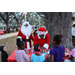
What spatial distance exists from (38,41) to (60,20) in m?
1.40

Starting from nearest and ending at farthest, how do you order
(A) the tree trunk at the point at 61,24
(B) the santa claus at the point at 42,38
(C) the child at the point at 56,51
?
(C) the child at the point at 56,51
(B) the santa claus at the point at 42,38
(A) the tree trunk at the point at 61,24

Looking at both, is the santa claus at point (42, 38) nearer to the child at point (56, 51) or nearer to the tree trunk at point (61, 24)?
the tree trunk at point (61, 24)

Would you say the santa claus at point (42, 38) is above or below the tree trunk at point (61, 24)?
below

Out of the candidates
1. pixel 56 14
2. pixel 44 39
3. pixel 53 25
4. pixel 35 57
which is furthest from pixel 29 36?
pixel 35 57

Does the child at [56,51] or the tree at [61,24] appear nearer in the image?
the child at [56,51]

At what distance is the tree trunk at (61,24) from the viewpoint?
332 cm

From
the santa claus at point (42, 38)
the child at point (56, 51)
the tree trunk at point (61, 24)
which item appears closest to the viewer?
the child at point (56, 51)

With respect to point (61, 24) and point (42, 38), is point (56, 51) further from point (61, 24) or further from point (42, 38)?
point (61, 24)

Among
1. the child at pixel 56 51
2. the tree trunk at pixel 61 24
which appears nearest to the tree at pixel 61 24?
the tree trunk at pixel 61 24

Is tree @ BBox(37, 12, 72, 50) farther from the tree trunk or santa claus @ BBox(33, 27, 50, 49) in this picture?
santa claus @ BBox(33, 27, 50, 49)

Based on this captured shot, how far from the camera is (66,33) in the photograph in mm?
3451

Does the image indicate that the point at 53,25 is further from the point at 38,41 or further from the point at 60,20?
the point at 38,41

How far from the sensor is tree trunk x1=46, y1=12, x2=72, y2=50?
10.9 ft

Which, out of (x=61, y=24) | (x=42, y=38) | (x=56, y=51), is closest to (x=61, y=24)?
(x=61, y=24)
